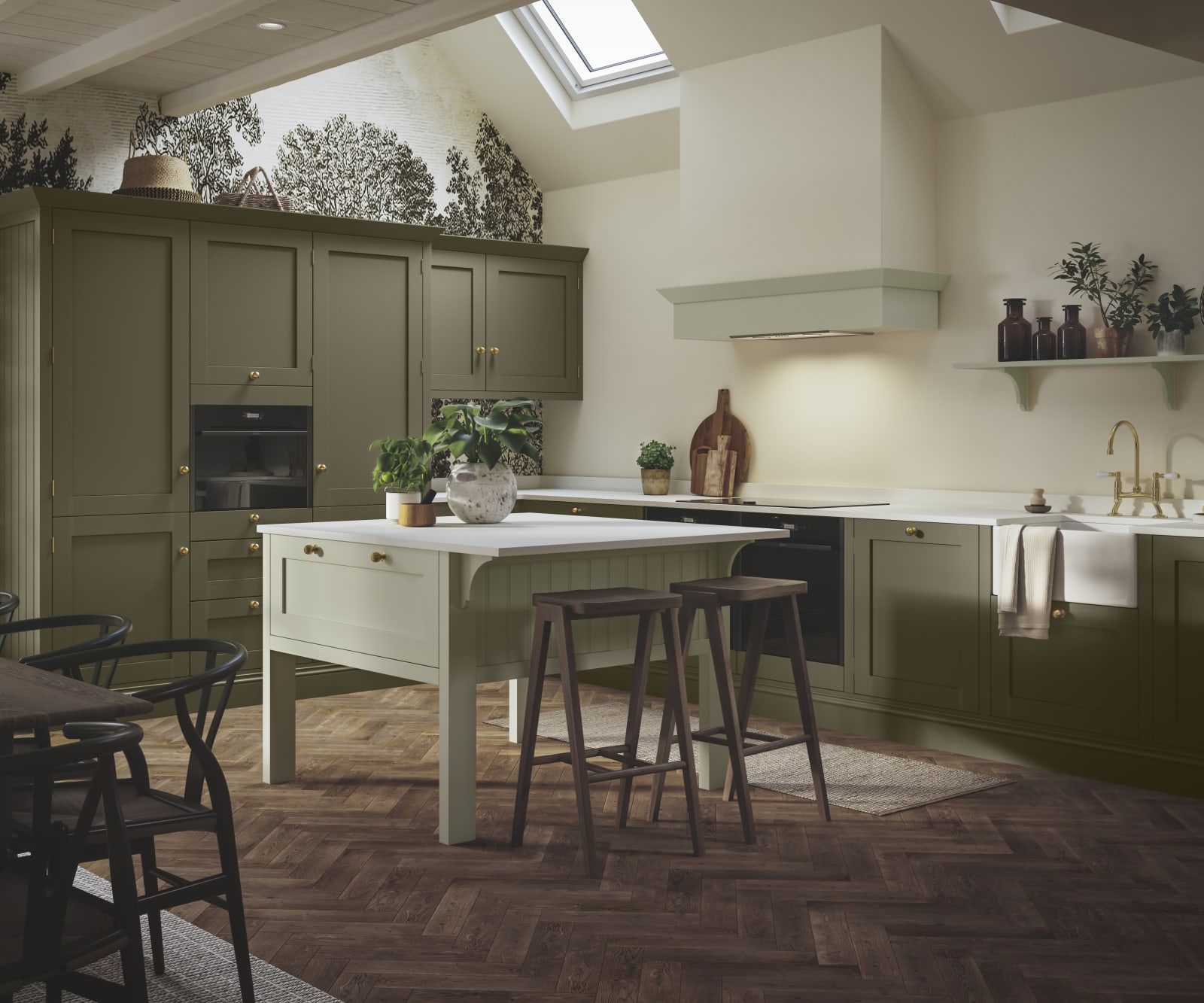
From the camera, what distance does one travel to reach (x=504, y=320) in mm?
7023

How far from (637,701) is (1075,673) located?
169 cm

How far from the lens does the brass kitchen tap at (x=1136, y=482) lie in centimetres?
491

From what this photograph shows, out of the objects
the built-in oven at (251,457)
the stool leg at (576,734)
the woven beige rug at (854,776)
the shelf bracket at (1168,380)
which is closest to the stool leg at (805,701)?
the woven beige rug at (854,776)

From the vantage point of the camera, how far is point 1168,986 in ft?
9.36

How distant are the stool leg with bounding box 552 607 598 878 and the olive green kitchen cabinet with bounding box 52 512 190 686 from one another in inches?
99.4

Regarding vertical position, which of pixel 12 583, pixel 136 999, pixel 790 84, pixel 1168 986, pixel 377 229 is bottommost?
pixel 1168 986

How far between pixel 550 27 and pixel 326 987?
17.3ft

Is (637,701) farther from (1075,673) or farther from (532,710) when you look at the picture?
(1075,673)

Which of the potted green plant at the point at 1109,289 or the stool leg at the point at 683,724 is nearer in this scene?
the stool leg at the point at 683,724

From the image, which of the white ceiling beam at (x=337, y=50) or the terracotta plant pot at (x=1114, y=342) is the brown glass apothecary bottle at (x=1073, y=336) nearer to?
the terracotta plant pot at (x=1114, y=342)

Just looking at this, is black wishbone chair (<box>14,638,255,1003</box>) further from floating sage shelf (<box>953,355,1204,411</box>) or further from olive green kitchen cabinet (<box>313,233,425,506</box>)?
floating sage shelf (<box>953,355,1204,411</box>)

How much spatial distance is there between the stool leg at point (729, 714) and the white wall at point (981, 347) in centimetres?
203

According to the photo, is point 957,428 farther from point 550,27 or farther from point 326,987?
point 326,987

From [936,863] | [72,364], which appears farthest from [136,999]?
[72,364]
